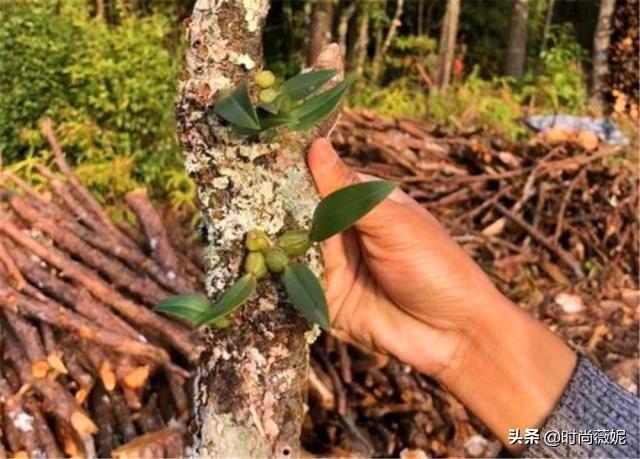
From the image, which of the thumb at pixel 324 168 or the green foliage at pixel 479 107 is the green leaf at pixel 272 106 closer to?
the thumb at pixel 324 168

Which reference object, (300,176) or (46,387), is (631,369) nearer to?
(46,387)

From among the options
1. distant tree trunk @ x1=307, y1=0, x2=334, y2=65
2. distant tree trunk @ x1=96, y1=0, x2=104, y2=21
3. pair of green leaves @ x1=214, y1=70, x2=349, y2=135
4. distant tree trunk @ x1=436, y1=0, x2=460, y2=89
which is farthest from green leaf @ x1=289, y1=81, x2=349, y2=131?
distant tree trunk @ x1=436, y1=0, x2=460, y2=89

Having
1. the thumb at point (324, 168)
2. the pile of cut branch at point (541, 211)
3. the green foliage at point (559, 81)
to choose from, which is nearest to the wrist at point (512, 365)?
the thumb at point (324, 168)

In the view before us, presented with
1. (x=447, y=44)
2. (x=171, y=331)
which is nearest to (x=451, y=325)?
(x=171, y=331)

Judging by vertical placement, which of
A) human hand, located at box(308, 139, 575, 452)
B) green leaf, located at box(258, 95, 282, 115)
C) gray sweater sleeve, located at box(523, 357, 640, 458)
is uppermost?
green leaf, located at box(258, 95, 282, 115)

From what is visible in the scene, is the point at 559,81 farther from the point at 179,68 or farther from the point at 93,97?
the point at 93,97

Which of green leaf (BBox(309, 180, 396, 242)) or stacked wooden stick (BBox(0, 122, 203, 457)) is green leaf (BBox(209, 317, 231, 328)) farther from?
stacked wooden stick (BBox(0, 122, 203, 457))

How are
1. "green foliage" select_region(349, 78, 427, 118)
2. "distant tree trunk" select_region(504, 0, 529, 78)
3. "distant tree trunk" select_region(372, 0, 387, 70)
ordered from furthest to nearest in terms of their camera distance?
"distant tree trunk" select_region(504, 0, 529, 78)
"distant tree trunk" select_region(372, 0, 387, 70)
"green foliage" select_region(349, 78, 427, 118)

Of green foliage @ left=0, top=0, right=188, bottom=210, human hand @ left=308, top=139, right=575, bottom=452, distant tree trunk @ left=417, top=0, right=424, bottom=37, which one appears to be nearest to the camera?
human hand @ left=308, top=139, right=575, bottom=452
